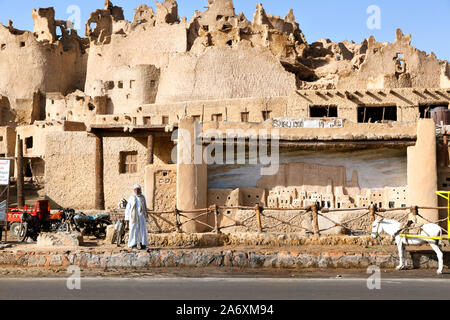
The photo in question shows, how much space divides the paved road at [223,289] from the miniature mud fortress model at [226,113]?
580cm

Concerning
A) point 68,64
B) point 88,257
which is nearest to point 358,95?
point 88,257

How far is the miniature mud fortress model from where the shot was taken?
53.9ft

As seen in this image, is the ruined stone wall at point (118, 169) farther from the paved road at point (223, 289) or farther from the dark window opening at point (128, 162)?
the paved road at point (223, 289)

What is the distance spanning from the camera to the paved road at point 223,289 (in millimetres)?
8359

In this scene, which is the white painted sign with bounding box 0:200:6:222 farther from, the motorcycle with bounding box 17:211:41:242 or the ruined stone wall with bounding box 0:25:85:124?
the ruined stone wall with bounding box 0:25:85:124

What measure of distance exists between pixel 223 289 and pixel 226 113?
1657cm

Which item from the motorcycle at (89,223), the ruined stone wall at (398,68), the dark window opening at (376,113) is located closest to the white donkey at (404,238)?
the motorcycle at (89,223)

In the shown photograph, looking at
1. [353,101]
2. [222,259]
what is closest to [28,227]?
Result: [222,259]

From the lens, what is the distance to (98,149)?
20156 mm

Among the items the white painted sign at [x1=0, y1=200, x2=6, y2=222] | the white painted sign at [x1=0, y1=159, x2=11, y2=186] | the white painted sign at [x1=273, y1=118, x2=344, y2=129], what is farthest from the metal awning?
the white painted sign at [x1=0, y1=159, x2=11, y2=186]

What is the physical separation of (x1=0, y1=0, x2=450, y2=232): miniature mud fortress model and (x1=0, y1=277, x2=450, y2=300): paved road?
228 inches

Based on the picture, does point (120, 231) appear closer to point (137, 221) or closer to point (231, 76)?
point (137, 221)
